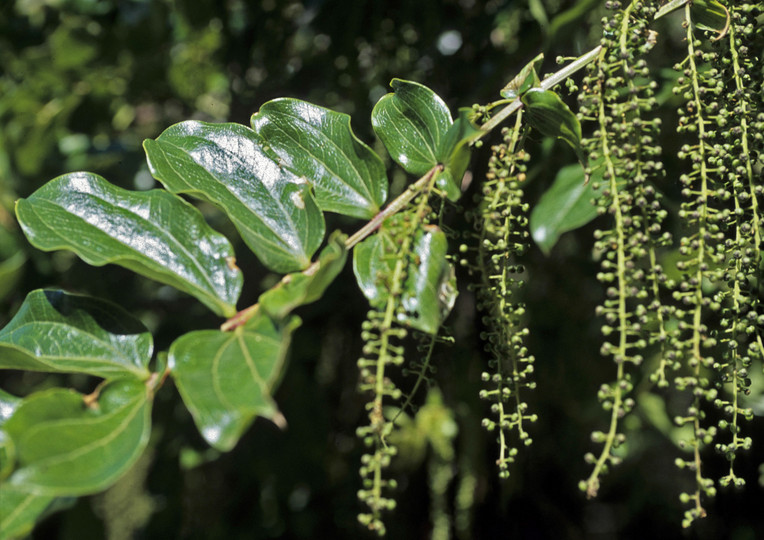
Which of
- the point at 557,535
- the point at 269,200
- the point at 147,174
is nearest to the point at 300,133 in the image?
the point at 269,200

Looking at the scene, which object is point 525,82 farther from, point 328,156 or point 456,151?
point 328,156

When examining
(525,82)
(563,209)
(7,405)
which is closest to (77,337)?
(7,405)

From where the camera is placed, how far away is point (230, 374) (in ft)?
1.98

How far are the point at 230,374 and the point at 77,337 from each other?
0.26 m

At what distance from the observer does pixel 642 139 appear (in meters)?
0.68

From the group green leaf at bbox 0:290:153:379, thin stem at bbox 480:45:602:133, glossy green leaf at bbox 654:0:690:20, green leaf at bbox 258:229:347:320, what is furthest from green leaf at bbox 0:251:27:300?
glossy green leaf at bbox 654:0:690:20

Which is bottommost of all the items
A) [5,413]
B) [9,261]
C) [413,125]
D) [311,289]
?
[9,261]

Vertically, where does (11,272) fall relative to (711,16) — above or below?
below

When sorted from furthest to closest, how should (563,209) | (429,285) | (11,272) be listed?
(11,272), (563,209), (429,285)

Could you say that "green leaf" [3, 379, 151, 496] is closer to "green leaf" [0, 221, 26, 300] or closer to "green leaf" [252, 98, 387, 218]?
"green leaf" [252, 98, 387, 218]

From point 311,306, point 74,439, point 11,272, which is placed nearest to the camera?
point 74,439

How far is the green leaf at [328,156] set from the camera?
2.62 feet

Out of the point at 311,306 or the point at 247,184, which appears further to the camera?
the point at 311,306

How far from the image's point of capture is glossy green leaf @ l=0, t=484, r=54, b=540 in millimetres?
633
